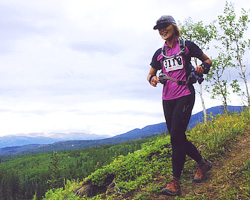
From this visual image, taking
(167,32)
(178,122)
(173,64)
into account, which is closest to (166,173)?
(178,122)

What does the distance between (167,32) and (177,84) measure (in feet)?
3.31

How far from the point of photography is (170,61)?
13.7ft

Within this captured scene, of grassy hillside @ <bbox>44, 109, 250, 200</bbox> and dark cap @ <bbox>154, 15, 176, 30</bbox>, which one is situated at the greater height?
dark cap @ <bbox>154, 15, 176, 30</bbox>

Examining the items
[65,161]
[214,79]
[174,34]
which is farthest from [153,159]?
[65,161]

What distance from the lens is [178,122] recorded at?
13.0 ft

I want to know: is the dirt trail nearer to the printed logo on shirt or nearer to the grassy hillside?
the grassy hillside

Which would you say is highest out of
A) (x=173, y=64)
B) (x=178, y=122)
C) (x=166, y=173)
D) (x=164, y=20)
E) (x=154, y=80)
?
(x=164, y=20)

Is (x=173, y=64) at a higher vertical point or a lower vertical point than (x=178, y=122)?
higher

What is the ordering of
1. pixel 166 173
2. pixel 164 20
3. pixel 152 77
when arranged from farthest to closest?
pixel 166 173 → pixel 152 77 → pixel 164 20

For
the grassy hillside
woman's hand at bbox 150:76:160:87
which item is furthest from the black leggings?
the grassy hillside

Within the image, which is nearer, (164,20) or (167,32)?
(164,20)

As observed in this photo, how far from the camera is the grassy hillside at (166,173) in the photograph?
160 inches

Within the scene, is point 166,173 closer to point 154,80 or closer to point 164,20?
point 154,80

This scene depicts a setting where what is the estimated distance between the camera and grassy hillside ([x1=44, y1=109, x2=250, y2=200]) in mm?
4070
